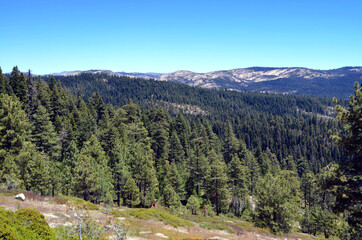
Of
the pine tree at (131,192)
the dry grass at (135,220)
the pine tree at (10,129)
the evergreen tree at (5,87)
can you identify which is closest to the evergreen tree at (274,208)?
the dry grass at (135,220)

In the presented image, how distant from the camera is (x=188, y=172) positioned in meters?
65.3

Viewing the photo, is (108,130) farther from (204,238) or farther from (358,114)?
(358,114)

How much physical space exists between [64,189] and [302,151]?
152 meters

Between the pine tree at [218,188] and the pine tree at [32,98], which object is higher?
the pine tree at [32,98]

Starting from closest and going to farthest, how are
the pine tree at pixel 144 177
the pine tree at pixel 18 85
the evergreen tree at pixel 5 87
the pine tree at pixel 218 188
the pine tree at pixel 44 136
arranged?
the pine tree at pixel 144 177 < the pine tree at pixel 44 136 < the pine tree at pixel 218 188 < the evergreen tree at pixel 5 87 < the pine tree at pixel 18 85

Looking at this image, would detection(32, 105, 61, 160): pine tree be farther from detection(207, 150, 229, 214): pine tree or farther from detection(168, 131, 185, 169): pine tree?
detection(207, 150, 229, 214): pine tree

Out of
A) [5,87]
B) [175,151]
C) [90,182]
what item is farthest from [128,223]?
[5,87]

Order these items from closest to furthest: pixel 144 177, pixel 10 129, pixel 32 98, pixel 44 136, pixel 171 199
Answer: pixel 10 129
pixel 171 199
pixel 144 177
pixel 44 136
pixel 32 98

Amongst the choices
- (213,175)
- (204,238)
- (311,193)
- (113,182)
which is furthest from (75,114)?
(311,193)

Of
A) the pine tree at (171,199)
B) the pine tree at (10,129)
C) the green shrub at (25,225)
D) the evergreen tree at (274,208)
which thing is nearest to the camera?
the green shrub at (25,225)

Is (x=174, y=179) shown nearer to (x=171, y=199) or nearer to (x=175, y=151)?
(x=171, y=199)

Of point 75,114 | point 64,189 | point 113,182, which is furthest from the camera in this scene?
point 75,114

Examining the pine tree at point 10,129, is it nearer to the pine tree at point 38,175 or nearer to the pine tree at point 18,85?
the pine tree at point 38,175

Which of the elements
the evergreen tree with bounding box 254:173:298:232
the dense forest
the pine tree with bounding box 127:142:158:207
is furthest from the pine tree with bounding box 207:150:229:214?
the evergreen tree with bounding box 254:173:298:232
